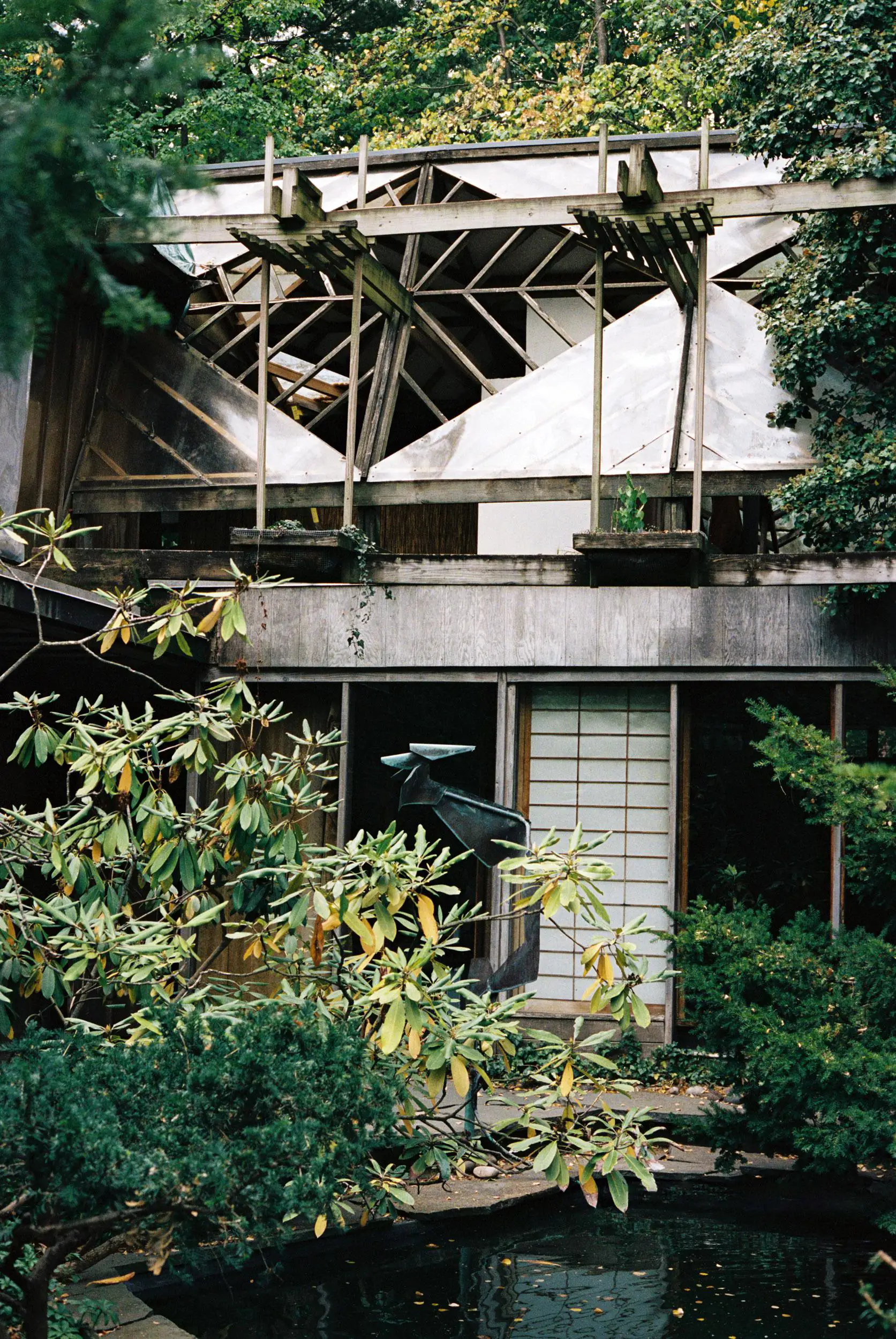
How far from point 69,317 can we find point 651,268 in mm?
4203

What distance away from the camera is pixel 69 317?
34.1ft

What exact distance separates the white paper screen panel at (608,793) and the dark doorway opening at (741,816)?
0.62 feet

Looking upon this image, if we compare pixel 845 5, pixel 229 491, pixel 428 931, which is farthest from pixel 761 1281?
pixel 845 5

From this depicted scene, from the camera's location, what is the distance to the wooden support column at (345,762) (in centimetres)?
933

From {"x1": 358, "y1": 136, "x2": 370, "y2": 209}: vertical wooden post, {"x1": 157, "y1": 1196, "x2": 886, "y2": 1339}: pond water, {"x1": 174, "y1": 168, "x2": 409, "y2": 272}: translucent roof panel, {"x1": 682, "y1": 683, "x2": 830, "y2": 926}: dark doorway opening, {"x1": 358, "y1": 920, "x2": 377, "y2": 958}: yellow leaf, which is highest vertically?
{"x1": 174, "y1": 168, "x2": 409, "y2": 272}: translucent roof panel

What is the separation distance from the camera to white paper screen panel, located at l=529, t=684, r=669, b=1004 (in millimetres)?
8977

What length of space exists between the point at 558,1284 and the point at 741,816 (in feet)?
13.5

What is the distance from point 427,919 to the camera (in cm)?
475

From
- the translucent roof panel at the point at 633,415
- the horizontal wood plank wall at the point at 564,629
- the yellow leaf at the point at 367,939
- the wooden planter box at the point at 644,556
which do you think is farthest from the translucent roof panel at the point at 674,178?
the yellow leaf at the point at 367,939

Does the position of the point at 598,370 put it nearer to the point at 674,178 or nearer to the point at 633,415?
the point at 633,415

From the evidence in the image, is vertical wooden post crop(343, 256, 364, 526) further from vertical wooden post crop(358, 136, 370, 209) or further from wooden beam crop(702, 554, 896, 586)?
wooden beam crop(702, 554, 896, 586)

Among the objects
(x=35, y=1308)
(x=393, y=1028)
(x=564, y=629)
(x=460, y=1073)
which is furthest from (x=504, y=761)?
(x=35, y=1308)

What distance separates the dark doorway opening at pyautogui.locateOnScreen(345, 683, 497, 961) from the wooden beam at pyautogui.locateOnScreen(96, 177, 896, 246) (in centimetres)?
294

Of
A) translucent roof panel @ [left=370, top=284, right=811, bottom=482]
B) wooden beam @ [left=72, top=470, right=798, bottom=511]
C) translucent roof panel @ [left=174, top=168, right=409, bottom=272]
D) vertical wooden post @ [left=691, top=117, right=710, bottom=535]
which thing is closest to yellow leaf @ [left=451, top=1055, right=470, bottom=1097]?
vertical wooden post @ [left=691, top=117, right=710, bottom=535]
